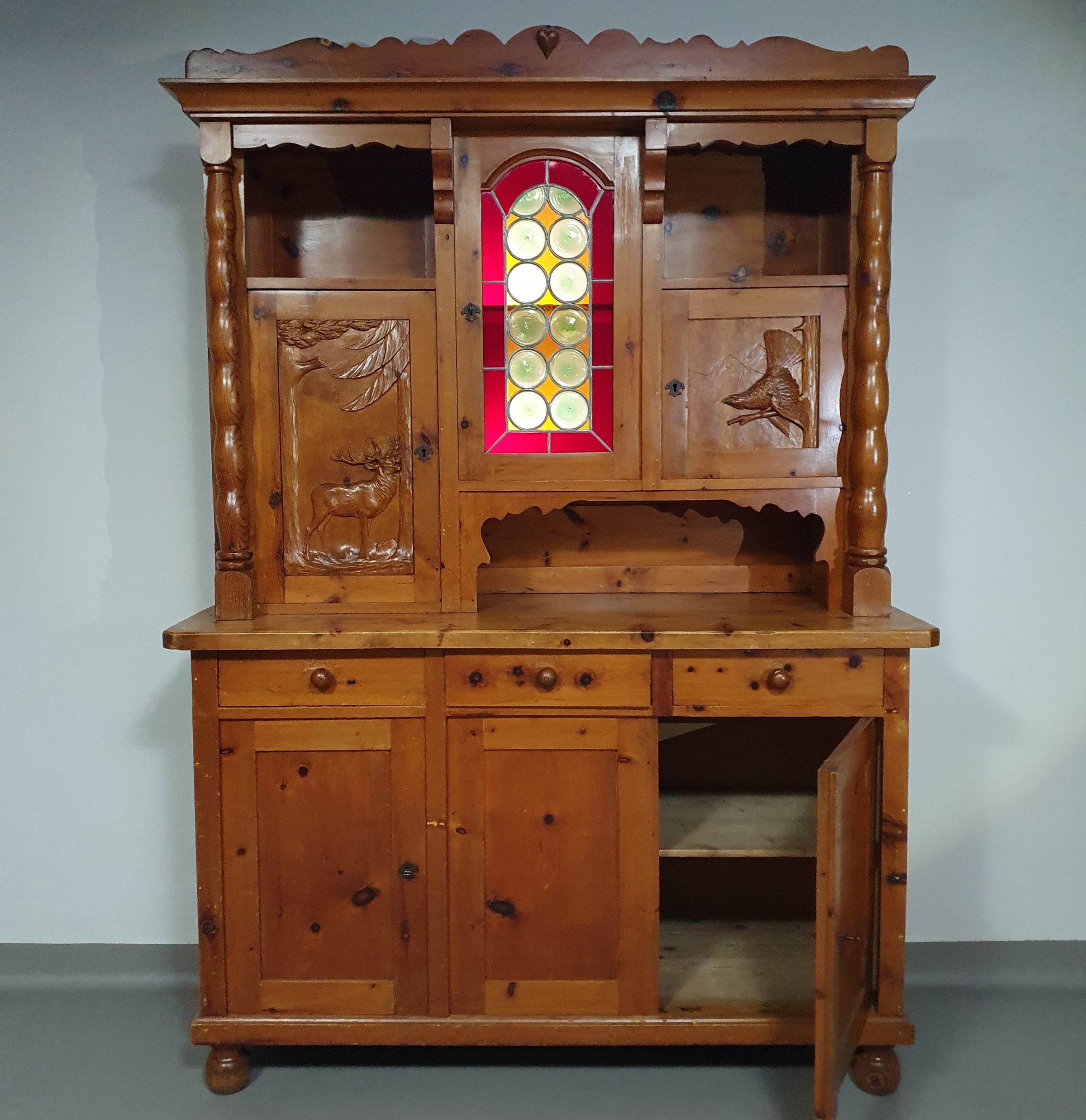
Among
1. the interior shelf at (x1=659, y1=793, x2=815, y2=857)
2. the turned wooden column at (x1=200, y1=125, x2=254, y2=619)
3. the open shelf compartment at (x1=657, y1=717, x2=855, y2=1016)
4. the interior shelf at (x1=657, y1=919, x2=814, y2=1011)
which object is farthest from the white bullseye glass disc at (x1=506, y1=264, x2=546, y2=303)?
the interior shelf at (x1=657, y1=919, x2=814, y2=1011)

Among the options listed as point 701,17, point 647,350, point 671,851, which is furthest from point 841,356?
point 671,851

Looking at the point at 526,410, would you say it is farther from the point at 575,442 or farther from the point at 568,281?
the point at 568,281

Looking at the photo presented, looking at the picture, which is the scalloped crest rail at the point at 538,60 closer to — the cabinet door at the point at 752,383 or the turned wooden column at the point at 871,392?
the turned wooden column at the point at 871,392

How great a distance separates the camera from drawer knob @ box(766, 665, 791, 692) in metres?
2.11

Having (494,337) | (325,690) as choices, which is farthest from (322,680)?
(494,337)

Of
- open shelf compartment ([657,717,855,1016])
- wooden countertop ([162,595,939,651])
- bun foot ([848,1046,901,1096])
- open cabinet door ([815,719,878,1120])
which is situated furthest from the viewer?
open shelf compartment ([657,717,855,1016])

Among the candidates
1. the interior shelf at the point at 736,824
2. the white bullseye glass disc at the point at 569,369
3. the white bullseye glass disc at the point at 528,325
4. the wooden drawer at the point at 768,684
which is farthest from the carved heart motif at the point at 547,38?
the interior shelf at the point at 736,824

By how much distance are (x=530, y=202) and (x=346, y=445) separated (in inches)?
29.8

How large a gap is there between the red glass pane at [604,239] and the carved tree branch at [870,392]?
1.94 feet

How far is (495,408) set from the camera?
7.59 feet

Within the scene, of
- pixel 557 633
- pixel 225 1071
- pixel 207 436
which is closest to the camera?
pixel 557 633

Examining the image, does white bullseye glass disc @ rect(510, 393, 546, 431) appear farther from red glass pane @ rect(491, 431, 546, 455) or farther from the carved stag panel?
the carved stag panel

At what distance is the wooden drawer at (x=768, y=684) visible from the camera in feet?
6.97

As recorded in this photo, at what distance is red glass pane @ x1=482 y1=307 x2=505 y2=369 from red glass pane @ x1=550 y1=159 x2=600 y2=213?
334mm
